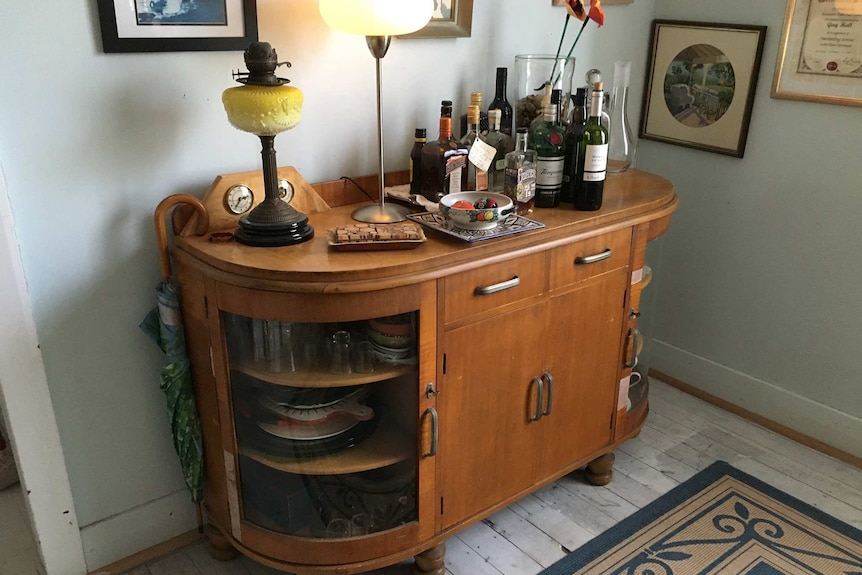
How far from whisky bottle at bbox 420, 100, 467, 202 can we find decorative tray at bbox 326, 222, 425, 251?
0.97 ft

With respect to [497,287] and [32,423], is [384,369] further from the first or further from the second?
[32,423]

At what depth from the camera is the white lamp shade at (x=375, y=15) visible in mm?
1499

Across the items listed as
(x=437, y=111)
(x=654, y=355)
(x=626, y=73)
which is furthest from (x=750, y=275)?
(x=437, y=111)

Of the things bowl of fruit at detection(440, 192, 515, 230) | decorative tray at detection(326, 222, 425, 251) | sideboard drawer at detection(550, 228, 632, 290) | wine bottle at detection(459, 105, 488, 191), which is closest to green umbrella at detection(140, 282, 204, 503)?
decorative tray at detection(326, 222, 425, 251)

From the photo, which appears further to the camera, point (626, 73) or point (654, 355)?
point (654, 355)

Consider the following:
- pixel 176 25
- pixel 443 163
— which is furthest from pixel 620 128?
pixel 176 25

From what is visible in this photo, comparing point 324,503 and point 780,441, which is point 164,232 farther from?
point 780,441

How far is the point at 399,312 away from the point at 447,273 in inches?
5.3

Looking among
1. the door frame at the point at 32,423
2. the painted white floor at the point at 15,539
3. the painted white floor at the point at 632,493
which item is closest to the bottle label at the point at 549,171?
the painted white floor at the point at 632,493

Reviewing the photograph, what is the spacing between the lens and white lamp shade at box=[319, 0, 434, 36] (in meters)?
1.50

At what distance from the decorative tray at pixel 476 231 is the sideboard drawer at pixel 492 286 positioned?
68 millimetres

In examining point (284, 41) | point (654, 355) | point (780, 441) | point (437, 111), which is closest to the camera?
point (284, 41)

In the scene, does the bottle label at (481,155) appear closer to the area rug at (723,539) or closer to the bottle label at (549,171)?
the bottle label at (549,171)

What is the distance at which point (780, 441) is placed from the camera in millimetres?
2453
